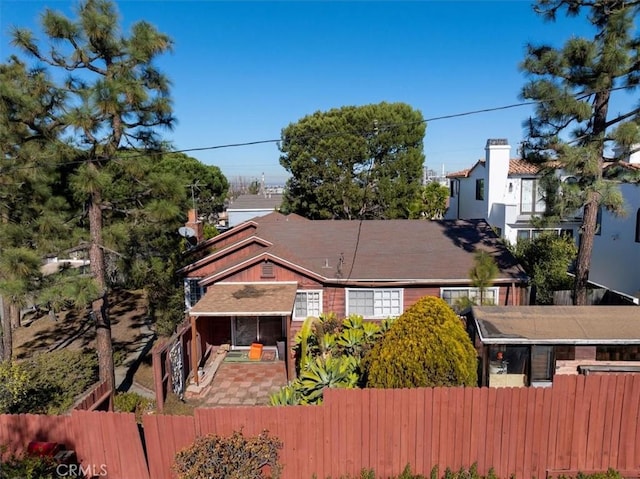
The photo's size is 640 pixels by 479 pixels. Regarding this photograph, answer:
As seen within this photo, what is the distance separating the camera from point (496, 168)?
27.3 m

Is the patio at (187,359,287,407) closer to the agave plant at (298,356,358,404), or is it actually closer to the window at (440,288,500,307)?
the agave plant at (298,356,358,404)

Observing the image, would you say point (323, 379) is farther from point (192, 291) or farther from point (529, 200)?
point (529, 200)

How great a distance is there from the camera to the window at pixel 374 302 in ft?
53.9

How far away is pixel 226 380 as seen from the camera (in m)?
14.3

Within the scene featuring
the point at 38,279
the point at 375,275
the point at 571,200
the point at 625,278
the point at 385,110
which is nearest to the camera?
the point at 38,279

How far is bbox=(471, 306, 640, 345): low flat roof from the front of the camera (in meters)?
9.81

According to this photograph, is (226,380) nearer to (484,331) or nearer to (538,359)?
(484,331)

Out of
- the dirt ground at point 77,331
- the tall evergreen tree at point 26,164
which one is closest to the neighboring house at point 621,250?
the tall evergreen tree at point 26,164

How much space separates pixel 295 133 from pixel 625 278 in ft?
90.1

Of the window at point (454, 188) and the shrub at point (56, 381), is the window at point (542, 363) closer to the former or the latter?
the shrub at point (56, 381)

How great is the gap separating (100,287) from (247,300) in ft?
14.8

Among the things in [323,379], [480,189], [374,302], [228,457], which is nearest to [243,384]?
[323,379]

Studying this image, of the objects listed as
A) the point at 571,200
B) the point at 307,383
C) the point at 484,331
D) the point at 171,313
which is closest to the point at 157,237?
the point at 171,313

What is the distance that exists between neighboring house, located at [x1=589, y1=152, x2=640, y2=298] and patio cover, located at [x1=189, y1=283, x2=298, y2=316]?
Answer: 13295mm
